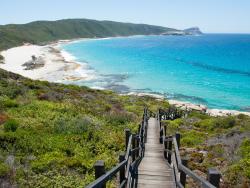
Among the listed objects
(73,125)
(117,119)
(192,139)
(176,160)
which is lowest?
(192,139)

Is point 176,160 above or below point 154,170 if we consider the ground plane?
above

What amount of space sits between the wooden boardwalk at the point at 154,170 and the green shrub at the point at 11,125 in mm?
5659

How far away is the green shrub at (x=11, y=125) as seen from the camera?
42.9 feet

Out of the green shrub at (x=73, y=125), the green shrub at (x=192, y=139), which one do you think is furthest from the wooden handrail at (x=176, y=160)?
the green shrub at (x=73, y=125)

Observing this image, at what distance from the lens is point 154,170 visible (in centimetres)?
943

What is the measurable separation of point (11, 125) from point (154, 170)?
22.7 ft

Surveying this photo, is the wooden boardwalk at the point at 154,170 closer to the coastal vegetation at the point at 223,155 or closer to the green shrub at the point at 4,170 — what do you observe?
the coastal vegetation at the point at 223,155

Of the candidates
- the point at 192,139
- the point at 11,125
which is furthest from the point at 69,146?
the point at 192,139

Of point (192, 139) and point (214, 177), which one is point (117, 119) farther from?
point (214, 177)

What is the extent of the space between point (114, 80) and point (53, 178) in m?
49.5

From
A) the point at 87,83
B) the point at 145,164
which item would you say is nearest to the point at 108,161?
the point at 145,164

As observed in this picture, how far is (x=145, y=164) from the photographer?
10.3 meters

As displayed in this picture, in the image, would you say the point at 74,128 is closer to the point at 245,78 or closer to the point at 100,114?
the point at 100,114

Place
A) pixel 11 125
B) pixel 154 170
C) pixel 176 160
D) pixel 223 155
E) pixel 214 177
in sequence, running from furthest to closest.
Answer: pixel 11 125
pixel 223 155
pixel 154 170
pixel 176 160
pixel 214 177
